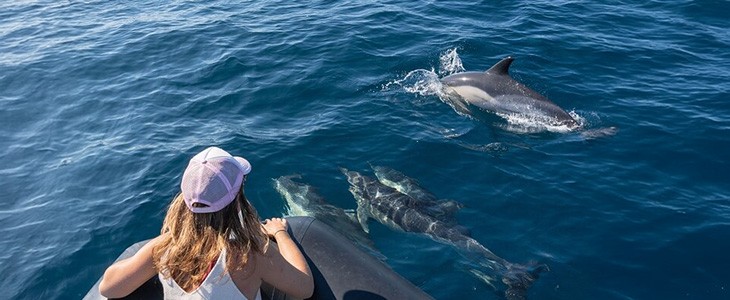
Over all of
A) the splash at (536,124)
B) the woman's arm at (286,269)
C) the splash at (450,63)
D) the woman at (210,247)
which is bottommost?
the splash at (536,124)

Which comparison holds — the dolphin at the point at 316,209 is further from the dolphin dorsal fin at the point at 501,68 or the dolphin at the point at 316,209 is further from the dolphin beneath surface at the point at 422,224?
the dolphin dorsal fin at the point at 501,68

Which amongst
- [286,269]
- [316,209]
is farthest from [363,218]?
[286,269]

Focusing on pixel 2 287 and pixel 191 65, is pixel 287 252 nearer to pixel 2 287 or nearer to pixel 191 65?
pixel 2 287

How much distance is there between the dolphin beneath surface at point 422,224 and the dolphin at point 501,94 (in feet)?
14.8

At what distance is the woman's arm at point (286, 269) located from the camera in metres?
4.95

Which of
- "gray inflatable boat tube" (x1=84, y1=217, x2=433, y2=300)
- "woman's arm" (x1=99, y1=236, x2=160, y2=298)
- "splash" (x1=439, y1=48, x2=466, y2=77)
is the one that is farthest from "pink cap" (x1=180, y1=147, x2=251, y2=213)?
"splash" (x1=439, y1=48, x2=466, y2=77)

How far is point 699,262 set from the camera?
9375 mm

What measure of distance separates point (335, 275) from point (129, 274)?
1.86m

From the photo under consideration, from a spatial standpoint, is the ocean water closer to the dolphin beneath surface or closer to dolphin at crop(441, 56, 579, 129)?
the dolphin beneath surface

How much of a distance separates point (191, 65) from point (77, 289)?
9.34m

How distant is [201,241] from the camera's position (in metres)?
4.54

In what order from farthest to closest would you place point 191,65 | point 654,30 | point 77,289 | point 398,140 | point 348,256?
1. point 654,30
2. point 191,65
3. point 398,140
4. point 77,289
5. point 348,256

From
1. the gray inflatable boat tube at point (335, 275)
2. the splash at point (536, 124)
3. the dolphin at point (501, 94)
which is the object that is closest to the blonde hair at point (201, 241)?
the gray inflatable boat tube at point (335, 275)

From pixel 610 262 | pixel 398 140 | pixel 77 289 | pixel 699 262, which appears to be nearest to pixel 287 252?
pixel 77 289
